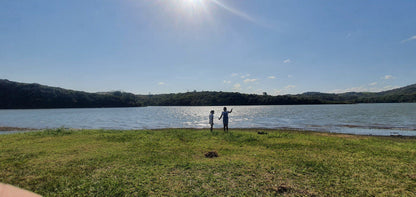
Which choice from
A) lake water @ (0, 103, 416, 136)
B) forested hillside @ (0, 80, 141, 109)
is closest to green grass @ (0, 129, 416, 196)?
lake water @ (0, 103, 416, 136)

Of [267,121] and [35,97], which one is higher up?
[35,97]

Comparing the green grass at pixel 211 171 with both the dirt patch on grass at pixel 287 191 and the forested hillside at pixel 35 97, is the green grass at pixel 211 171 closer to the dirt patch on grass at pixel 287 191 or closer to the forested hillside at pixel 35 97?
the dirt patch on grass at pixel 287 191

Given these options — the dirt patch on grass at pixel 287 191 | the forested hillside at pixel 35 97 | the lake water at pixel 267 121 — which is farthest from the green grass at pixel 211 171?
the forested hillside at pixel 35 97

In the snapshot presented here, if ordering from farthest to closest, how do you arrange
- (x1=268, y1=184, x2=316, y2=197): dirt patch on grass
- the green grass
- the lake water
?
1. the lake water
2. the green grass
3. (x1=268, y1=184, x2=316, y2=197): dirt patch on grass

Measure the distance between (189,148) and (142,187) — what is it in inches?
260

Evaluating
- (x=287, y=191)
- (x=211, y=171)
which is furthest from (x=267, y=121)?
(x=287, y=191)

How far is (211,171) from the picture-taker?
9.16 meters

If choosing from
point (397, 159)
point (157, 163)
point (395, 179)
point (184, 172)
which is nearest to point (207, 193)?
point (184, 172)

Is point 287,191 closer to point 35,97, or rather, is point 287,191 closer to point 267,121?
point 267,121

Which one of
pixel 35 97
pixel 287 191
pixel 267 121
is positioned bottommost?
pixel 267 121

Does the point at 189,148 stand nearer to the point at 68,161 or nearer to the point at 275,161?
the point at 275,161

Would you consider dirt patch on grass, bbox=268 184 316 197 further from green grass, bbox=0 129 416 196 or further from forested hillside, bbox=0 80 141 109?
forested hillside, bbox=0 80 141 109

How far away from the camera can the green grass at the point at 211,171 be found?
7.35 metres

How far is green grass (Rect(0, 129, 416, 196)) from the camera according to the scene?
289 inches
